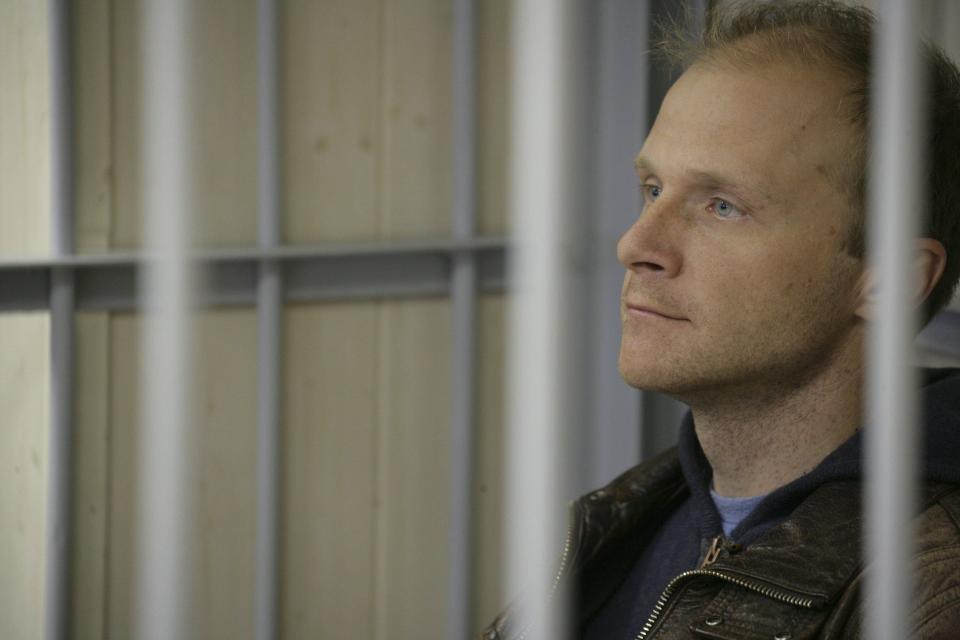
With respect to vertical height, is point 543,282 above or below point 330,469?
above

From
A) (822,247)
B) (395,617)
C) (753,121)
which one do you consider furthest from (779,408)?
(395,617)

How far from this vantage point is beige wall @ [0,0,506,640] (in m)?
1.73

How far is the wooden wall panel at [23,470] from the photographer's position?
178cm

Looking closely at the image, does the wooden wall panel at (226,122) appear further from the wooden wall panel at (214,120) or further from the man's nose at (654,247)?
the man's nose at (654,247)

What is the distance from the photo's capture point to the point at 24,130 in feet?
5.65

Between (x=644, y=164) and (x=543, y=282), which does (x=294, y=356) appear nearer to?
(x=644, y=164)

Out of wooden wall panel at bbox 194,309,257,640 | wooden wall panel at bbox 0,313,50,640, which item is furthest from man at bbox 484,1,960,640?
wooden wall panel at bbox 0,313,50,640

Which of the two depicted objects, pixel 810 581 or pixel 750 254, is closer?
pixel 810 581

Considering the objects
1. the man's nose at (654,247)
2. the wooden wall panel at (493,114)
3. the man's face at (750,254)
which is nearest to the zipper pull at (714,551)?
the man's face at (750,254)

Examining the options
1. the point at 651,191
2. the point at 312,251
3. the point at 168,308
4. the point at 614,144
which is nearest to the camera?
the point at 168,308

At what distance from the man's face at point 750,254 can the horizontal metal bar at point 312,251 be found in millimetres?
738

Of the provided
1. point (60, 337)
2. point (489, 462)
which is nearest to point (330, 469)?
point (489, 462)

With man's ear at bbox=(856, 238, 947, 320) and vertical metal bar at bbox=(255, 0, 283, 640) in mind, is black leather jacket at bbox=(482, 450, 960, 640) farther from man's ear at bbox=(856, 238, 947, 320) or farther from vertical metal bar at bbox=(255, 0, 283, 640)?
vertical metal bar at bbox=(255, 0, 283, 640)

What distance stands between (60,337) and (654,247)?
46.3 inches
